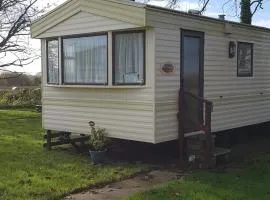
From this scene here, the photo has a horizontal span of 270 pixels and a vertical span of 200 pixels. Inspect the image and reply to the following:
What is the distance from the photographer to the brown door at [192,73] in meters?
9.52

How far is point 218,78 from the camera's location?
1062 centimetres

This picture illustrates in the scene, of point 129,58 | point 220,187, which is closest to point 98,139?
point 129,58

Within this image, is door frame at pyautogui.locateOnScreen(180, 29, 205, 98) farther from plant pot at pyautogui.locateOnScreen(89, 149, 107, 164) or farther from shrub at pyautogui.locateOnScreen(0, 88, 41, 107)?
shrub at pyautogui.locateOnScreen(0, 88, 41, 107)

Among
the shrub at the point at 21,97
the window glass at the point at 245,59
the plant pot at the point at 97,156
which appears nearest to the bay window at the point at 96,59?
the plant pot at the point at 97,156

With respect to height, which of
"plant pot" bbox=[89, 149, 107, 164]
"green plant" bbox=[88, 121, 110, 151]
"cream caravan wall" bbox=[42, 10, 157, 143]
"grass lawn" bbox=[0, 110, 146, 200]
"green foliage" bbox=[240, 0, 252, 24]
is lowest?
"grass lawn" bbox=[0, 110, 146, 200]

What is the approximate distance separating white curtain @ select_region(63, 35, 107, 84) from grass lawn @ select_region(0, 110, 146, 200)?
168cm

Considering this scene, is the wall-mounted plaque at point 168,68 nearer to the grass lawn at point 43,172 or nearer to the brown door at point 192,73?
the brown door at point 192,73

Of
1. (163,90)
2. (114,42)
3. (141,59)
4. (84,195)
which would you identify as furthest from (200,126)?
(84,195)

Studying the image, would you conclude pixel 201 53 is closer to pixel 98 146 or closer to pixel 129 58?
pixel 129 58

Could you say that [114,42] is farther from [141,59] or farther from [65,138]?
[65,138]

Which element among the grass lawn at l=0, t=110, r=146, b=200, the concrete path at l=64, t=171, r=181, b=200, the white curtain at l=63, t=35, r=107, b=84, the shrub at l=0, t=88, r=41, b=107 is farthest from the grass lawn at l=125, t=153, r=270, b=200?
the shrub at l=0, t=88, r=41, b=107

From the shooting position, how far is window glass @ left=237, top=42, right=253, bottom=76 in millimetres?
11398

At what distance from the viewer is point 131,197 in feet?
22.2

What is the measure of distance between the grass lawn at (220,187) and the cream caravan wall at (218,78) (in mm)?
1443
